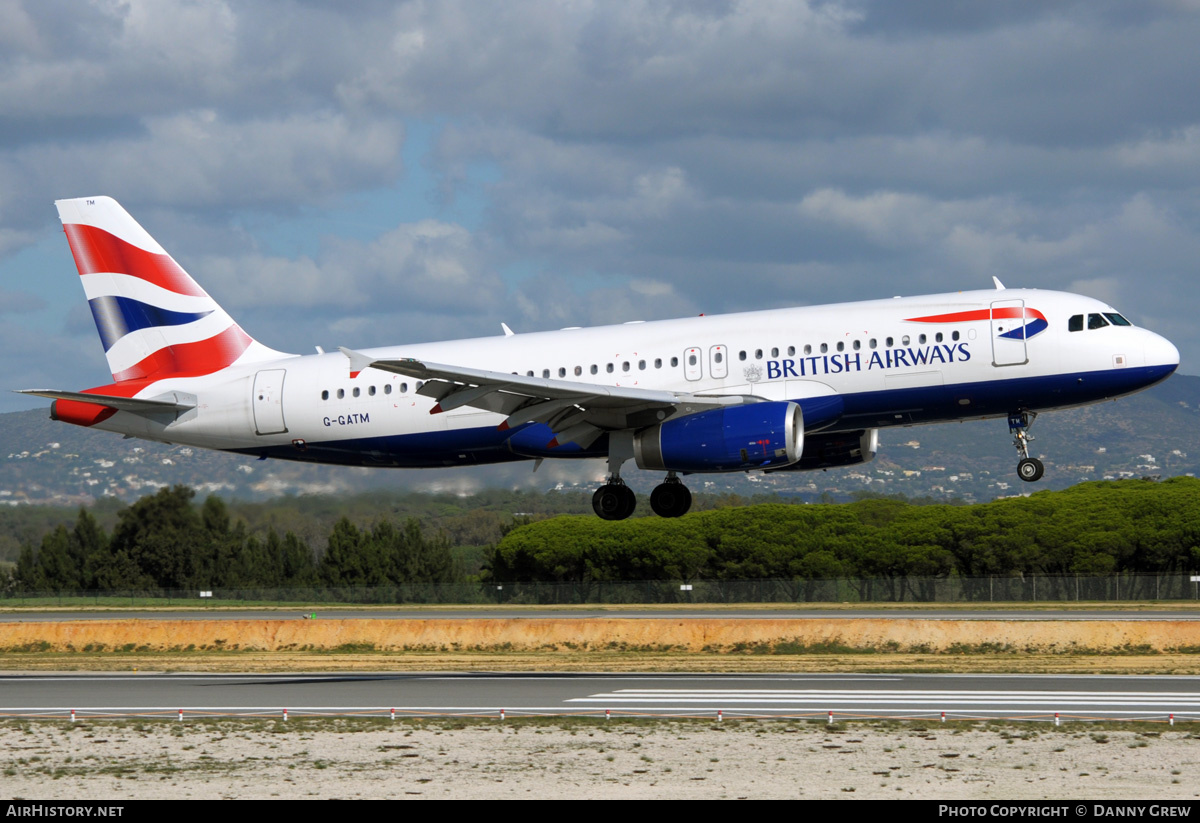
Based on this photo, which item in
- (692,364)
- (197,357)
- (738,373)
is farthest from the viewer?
(197,357)

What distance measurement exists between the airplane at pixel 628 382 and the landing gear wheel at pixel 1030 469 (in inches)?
3.0

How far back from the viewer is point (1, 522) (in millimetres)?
71375

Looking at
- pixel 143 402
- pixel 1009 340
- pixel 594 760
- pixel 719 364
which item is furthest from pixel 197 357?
pixel 594 760

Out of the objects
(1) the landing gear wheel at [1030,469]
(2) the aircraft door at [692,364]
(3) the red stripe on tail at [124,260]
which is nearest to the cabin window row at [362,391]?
(3) the red stripe on tail at [124,260]

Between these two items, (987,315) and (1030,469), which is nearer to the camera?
(987,315)

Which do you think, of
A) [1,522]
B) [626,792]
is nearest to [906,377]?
[626,792]

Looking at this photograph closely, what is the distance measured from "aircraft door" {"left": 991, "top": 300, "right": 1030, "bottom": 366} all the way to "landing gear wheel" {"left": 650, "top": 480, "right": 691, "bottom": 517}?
8.97m

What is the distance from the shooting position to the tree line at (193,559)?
100625mm

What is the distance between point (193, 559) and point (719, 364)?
78.8m

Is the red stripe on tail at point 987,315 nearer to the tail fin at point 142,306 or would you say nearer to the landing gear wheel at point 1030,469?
the landing gear wheel at point 1030,469

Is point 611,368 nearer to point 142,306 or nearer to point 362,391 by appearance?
point 362,391

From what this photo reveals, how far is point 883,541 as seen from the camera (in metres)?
103

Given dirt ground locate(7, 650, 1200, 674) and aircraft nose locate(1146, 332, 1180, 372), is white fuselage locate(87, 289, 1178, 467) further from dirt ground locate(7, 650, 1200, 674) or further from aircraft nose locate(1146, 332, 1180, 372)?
dirt ground locate(7, 650, 1200, 674)

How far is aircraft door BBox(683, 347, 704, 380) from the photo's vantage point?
1371 inches
